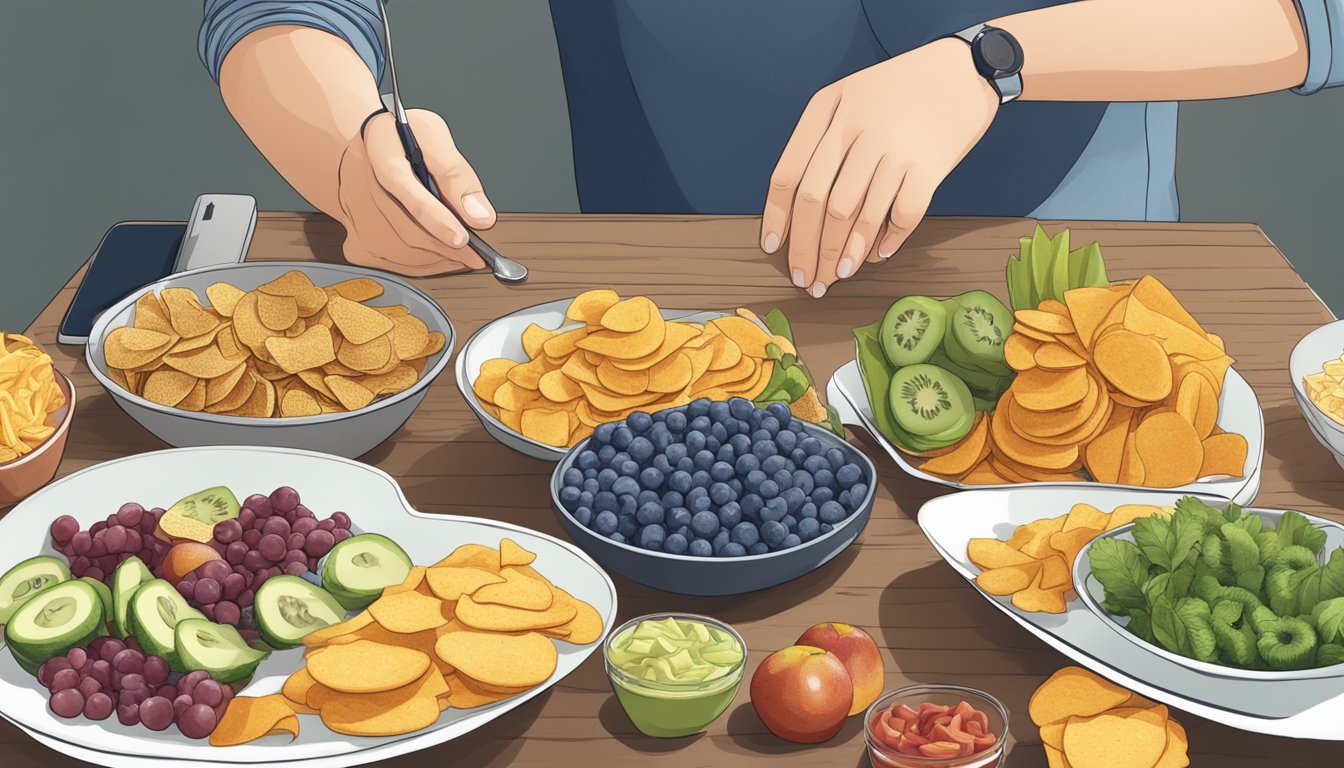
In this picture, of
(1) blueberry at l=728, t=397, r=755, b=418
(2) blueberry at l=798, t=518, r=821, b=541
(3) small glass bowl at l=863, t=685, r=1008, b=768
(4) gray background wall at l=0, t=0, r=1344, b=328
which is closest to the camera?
(3) small glass bowl at l=863, t=685, r=1008, b=768

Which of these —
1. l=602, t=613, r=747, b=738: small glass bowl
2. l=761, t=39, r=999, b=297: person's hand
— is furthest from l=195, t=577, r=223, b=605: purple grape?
l=761, t=39, r=999, b=297: person's hand

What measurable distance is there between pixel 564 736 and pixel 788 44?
1324 mm

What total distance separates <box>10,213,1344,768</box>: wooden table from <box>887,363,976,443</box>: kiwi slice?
81 mm

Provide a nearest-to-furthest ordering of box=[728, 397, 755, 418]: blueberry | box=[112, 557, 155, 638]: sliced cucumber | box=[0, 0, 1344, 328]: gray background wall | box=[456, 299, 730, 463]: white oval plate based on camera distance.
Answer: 1. box=[112, 557, 155, 638]: sliced cucumber
2. box=[728, 397, 755, 418]: blueberry
3. box=[456, 299, 730, 463]: white oval plate
4. box=[0, 0, 1344, 328]: gray background wall

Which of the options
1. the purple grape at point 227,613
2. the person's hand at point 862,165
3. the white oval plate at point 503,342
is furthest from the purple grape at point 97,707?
the person's hand at point 862,165

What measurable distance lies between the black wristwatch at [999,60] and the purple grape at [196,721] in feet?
4.20

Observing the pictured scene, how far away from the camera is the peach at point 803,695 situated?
1.00m

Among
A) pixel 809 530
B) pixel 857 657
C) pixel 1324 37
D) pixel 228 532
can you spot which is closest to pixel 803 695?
pixel 857 657

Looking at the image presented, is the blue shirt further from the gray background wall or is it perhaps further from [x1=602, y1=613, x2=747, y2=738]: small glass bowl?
[x1=602, y1=613, x2=747, y2=738]: small glass bowl

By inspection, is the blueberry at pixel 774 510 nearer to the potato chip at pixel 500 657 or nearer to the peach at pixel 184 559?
the potato chip at pixel 500 657

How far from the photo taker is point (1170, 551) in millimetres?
1036

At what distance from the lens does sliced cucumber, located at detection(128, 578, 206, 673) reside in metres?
1.02

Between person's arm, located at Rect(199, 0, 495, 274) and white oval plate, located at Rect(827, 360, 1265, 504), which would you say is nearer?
white oval plate, located at Rect(827, 360, 1265, 504)

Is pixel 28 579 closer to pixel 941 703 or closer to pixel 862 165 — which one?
pixel 941 703
